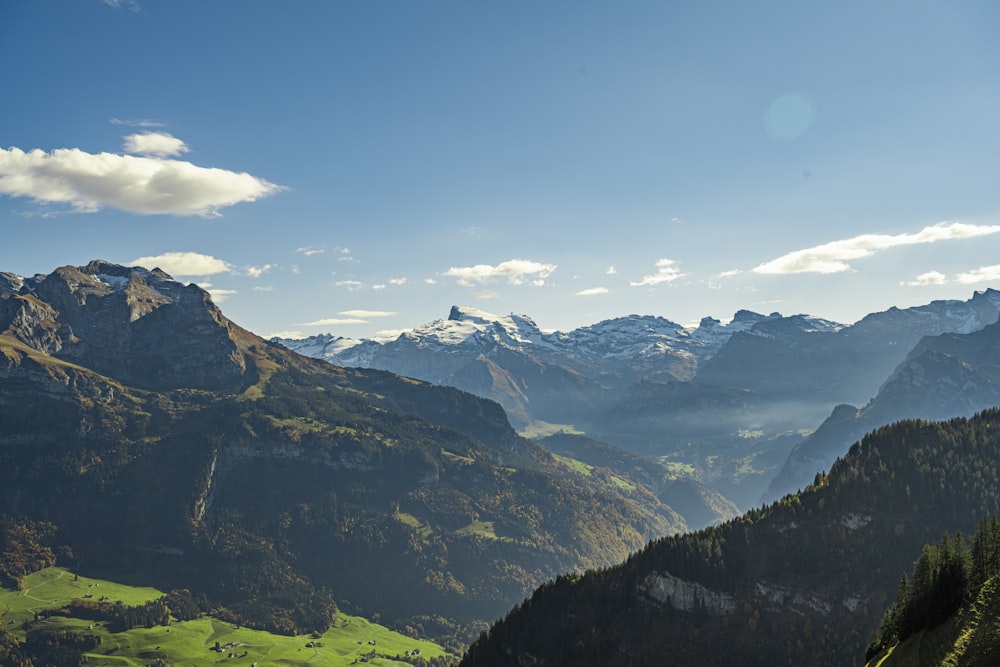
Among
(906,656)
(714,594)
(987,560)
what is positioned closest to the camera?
(906,656)

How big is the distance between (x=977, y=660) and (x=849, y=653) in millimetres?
115777

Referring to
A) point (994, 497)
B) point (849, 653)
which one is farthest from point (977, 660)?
point (994, 497)

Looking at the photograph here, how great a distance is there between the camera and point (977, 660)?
66.6m

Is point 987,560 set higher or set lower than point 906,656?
higher

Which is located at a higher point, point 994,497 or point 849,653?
point 994,497

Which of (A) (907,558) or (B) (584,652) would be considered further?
(B) (584,652)

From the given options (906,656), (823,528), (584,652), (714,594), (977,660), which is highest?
(977,660)

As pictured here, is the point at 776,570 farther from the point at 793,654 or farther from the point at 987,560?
the point at 987,560

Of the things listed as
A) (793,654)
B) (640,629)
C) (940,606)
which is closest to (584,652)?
(640,629)

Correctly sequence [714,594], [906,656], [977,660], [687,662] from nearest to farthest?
[977,660]
[906,656]
[687,662]
[714,594]

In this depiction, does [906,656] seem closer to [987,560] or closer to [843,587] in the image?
[987,560]

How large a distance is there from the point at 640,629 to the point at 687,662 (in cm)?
1707

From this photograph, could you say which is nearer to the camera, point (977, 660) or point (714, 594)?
point (977, 660)

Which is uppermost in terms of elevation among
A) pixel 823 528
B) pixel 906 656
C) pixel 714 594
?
pixel 906 656
